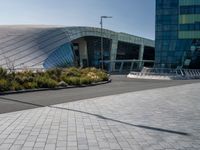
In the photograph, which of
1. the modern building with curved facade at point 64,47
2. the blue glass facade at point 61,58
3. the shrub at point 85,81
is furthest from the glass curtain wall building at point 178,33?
the shrub at point 85,81

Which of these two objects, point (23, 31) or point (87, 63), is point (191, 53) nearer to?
point (87, 63)

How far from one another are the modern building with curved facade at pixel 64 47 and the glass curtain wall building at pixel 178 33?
1539cm

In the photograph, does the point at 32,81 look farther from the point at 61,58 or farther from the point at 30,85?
the point at 61,58

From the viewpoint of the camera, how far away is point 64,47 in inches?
2271

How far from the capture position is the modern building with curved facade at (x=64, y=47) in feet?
160

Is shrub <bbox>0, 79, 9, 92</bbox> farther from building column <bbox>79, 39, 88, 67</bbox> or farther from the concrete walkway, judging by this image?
building column <bbox>79, 39, 88, 67</bbox>

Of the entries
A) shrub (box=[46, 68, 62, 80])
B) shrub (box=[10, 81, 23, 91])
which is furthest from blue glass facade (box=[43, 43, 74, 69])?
shrub (box=[10, 81, 23, 91])

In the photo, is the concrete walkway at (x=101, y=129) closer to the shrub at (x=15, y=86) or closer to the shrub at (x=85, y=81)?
the shrub at (x=15, y=86)

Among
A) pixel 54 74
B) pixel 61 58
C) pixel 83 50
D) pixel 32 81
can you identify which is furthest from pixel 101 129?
pixel 83 50

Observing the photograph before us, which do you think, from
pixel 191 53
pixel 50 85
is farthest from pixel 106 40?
pixel 50 85

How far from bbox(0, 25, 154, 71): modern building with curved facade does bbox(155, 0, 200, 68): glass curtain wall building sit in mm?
15394

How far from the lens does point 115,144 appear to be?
690 centimetres

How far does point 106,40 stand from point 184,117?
68272 mm

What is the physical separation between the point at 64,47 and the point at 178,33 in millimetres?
21422
